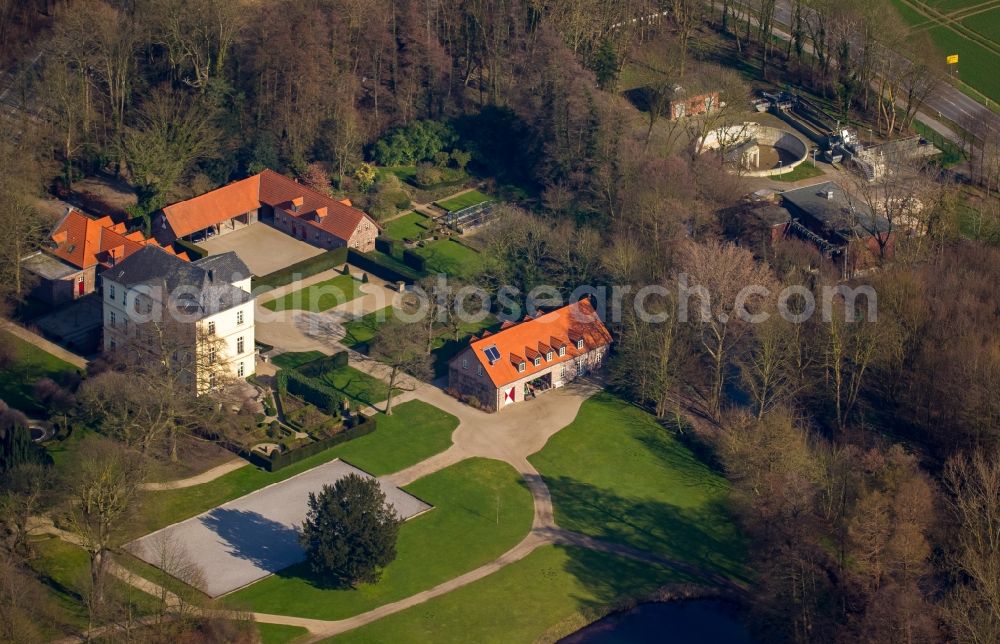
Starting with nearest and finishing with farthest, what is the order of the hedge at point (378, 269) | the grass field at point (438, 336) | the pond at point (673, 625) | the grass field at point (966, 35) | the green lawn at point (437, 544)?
the green lawn at point (437, 544) → the pond at point (673, 625) → the grass field at point (438, 336) → the hedge at point (378, 269) → the grass field at point (966, 35)

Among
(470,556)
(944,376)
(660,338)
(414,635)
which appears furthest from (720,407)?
(414,635)

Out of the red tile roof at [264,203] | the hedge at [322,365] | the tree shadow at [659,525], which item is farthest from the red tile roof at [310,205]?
the tree shadow at [659,525]

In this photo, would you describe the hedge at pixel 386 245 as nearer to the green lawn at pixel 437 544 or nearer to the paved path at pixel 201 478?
the green lawn at pixel 437 544

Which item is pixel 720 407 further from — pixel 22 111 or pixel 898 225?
pixel 22 111

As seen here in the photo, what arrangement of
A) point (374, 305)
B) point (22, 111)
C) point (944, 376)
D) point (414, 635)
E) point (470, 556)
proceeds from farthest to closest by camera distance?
1. point (22, 111)
2. point (374, 305)
3. point (944, 376)
4. point (470, 556)
5. point (414, 635)

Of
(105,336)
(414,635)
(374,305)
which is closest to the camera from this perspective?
(414,635)

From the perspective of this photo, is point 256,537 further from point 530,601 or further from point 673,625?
point 673,625
